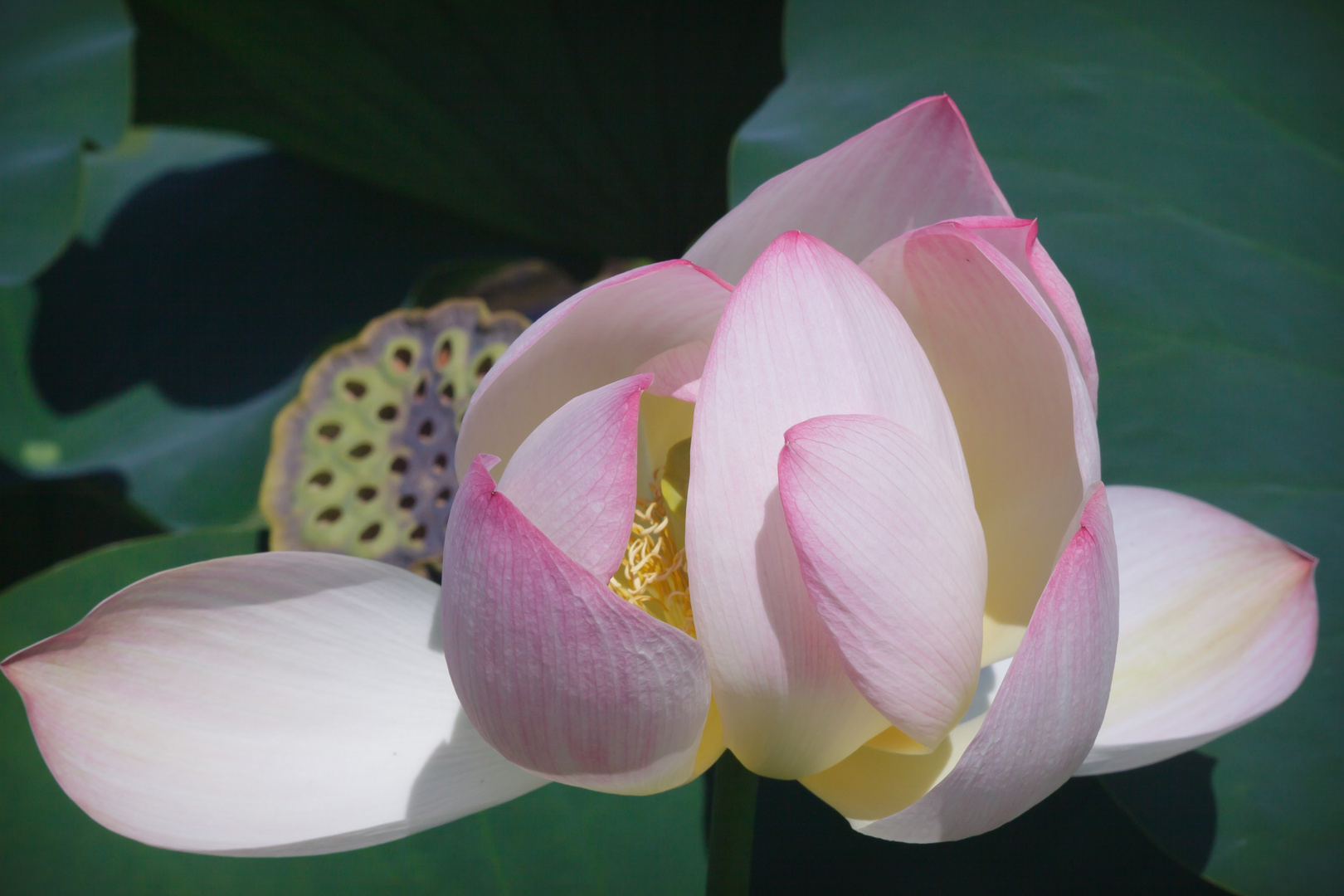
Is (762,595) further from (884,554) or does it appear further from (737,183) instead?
(737,183)

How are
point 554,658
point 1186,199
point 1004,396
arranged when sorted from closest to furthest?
1. point 554,658
2. point 1004,396
3. point 1186,199

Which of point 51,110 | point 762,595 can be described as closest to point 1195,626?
point 762,595

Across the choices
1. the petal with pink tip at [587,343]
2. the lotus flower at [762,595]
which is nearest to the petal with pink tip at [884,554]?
the lotus flower at [762,595]

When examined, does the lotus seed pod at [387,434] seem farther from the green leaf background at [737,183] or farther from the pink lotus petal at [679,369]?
the pink lotus petal at [679,369]

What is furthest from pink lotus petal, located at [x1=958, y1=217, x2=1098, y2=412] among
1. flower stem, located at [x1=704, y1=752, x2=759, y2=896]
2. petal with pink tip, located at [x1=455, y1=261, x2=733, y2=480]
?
flower stem, located at [x1=704, y1=752, x2=759, y2=896]

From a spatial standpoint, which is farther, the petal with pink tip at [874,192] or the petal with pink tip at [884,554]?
the petal with pink tip at [874,192]
